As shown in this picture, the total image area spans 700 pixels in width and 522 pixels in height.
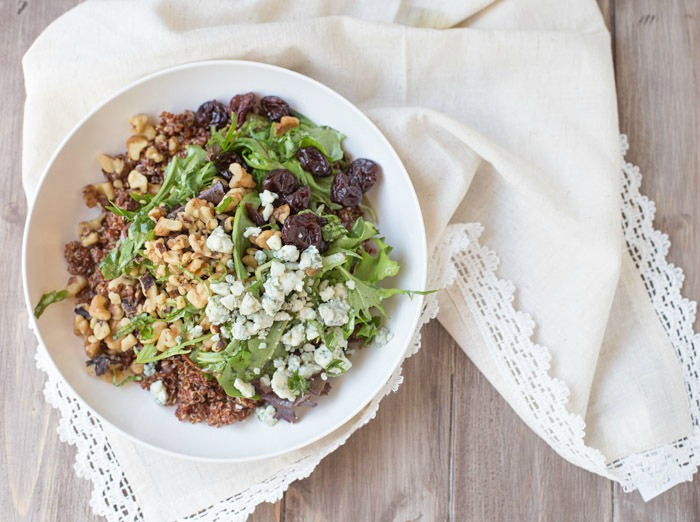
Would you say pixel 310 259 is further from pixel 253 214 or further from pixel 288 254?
pixel 253 214

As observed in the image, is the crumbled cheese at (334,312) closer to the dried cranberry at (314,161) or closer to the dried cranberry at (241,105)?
the dried cranberry at (314,161)

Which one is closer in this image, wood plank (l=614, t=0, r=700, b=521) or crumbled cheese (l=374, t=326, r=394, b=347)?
crumbled cheese (l=374, t=326, r=394, b=347)

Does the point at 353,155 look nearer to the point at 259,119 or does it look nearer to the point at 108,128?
the point at 259,119

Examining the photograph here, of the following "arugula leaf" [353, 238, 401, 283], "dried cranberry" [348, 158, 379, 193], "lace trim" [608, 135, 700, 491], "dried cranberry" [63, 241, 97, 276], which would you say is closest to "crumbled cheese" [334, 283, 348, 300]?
"arugula leaf" [353, 238, 401, 283]

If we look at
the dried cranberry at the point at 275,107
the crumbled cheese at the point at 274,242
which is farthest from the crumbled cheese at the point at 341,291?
the dried cranberry at the point at 275,107

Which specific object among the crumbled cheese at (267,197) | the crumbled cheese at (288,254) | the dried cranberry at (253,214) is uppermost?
the crumbled cheese at (267,197)

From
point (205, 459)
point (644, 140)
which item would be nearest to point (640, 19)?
point (644, 140)

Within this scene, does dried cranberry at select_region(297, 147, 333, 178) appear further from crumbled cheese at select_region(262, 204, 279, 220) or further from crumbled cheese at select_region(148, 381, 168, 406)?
crumbled cheese at select_region(148, 381, 168, 406)
